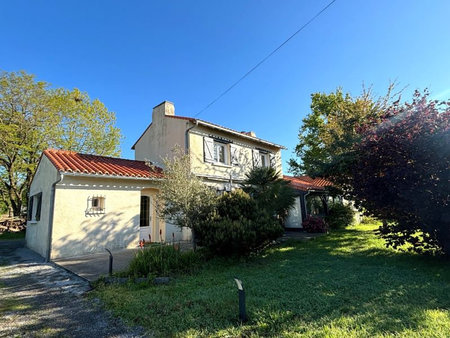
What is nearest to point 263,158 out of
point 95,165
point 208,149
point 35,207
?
point 208,149

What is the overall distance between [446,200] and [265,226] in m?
4.87

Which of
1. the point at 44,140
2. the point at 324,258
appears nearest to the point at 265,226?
the point at 324,258

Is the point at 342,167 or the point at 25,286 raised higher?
the point at 342,167

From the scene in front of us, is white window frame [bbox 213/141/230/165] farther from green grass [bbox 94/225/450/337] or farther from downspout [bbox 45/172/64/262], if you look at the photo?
green grass [bbox 94/225/450/337]

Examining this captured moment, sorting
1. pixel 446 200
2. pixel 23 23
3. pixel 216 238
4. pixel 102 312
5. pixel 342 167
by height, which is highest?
pixel 23 23

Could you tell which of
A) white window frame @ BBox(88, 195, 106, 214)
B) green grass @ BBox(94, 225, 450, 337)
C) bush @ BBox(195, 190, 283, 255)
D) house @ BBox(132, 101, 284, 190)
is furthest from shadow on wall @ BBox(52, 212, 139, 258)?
green grass @ BBox(94, 225, 450, 337)

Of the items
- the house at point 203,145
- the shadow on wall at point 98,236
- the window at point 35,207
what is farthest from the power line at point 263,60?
the window at point 35,207

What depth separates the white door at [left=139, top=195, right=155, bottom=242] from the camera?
11701 mm

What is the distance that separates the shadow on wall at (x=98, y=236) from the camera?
8.87m

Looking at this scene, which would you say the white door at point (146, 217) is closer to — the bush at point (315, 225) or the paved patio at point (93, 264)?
the paved patio at point (93, 264)

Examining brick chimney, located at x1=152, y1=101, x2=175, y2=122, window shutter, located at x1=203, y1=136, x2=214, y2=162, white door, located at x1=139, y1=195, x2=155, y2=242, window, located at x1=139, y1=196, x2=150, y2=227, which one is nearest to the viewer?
white door, located at x1=139, y1=195, x2=155, y2=242

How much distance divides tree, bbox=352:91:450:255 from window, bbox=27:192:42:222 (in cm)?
1372

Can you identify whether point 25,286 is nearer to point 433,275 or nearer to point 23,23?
point 433,275

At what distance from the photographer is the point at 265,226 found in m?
7.55
